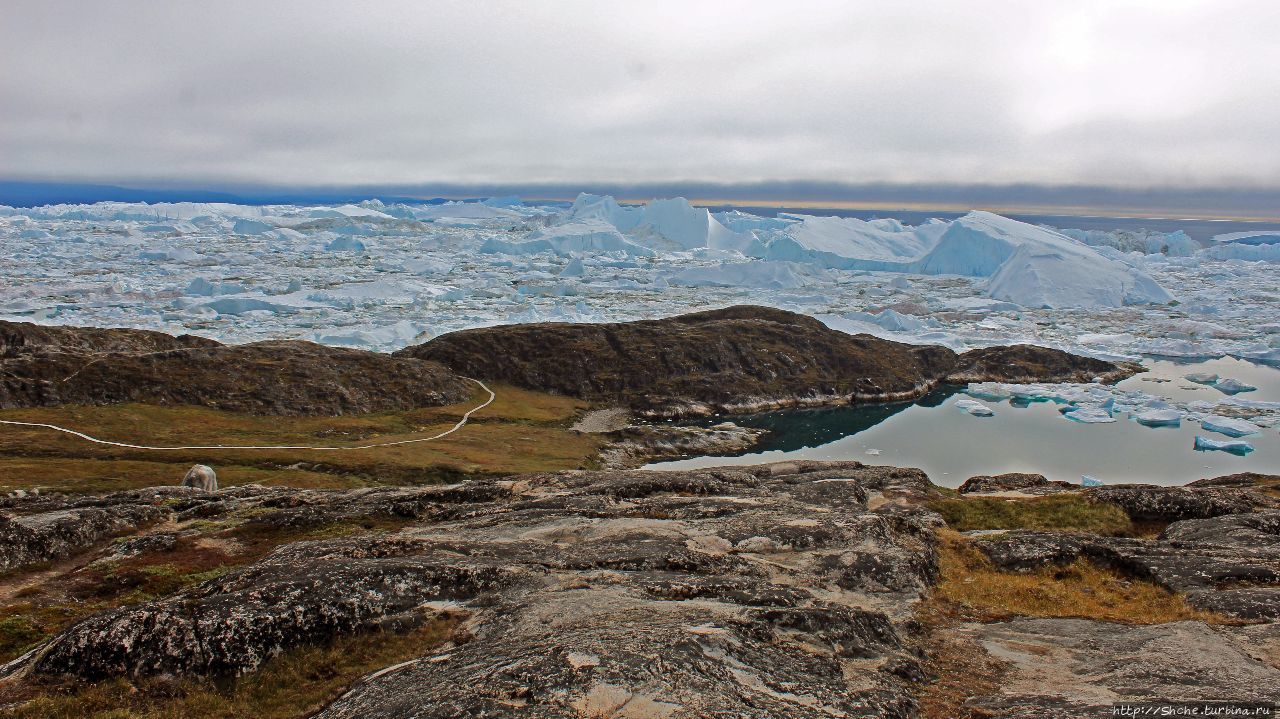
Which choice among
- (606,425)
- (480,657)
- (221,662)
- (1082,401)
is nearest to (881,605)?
(480,657)

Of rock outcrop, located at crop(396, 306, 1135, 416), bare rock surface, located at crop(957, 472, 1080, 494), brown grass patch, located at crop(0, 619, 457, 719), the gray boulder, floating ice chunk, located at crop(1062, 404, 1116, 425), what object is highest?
brown grass patch, located at crop(0, 619, 457, 719)

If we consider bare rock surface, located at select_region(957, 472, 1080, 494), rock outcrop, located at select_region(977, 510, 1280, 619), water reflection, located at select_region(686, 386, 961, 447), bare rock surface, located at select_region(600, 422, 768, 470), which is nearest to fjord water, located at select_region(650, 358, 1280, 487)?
water reflection, located at select_region(686, 386, 961, 447)

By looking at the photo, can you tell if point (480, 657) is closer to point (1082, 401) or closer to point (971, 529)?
point (971, 529)

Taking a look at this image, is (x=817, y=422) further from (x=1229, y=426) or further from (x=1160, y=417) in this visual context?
(x=1229, y=426)

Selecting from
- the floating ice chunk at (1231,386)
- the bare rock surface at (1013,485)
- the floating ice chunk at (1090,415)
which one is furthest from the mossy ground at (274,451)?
the floating ice chunk at (1231,386)

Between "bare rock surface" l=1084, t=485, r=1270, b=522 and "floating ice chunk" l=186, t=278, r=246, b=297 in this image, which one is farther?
"floating ice chunk" l=186, t=278, r=246, b=297

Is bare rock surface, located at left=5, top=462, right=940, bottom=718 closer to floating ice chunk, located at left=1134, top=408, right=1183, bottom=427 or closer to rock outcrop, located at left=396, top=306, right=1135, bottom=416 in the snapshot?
rock outcrop, located at left=396, top=306, right=1135, bottom=416

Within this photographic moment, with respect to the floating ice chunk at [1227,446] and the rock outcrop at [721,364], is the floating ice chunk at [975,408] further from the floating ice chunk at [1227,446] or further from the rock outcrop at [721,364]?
the floating ice chunk at [1227,446]
